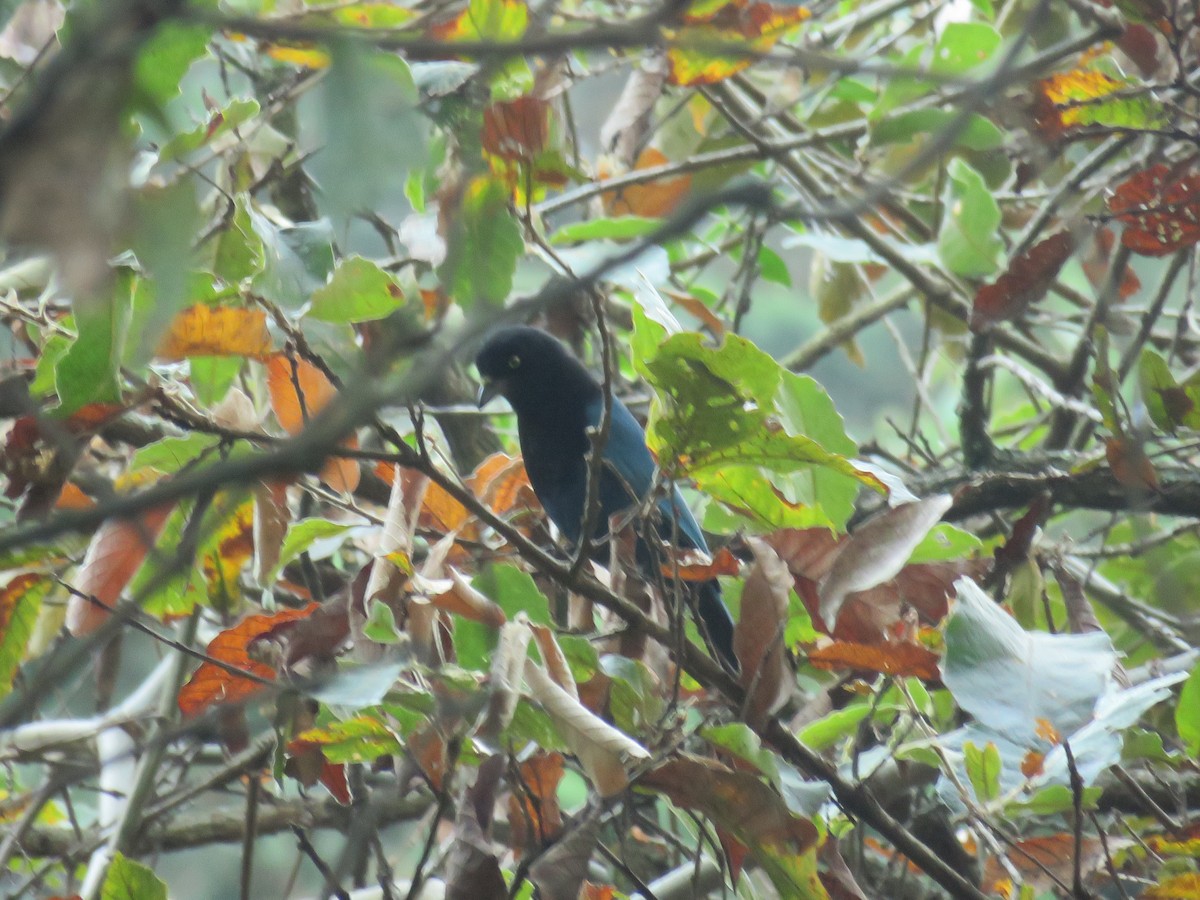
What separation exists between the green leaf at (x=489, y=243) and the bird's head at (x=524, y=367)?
1.71 metres

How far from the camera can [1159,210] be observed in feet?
7.97

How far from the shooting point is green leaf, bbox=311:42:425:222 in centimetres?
80

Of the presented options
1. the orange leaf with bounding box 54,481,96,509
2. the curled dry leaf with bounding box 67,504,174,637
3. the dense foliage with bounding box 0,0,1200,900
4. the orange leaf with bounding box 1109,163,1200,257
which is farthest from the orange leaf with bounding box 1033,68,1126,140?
the orange leaf with bounding box 54,481,96,509

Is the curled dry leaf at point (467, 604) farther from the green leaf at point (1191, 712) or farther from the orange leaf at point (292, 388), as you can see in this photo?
the green leaf at point (1191, 712)

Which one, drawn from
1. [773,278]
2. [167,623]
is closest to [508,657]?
[167,623]

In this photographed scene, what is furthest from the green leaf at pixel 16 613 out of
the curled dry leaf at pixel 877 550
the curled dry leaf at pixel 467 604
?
the curled dry leaf at pixel 877 550

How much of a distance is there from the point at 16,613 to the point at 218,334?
0.77 metres

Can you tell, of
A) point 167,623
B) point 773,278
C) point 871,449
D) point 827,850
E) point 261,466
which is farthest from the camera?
point 773,278

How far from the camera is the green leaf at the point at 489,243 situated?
1251mm

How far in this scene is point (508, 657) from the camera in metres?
1.46

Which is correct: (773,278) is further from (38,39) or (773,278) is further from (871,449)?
(38,39)

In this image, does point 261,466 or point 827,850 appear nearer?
point 261,466

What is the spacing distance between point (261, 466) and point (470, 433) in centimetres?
291

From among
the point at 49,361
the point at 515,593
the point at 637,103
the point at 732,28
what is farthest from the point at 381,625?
the point at 637,103
